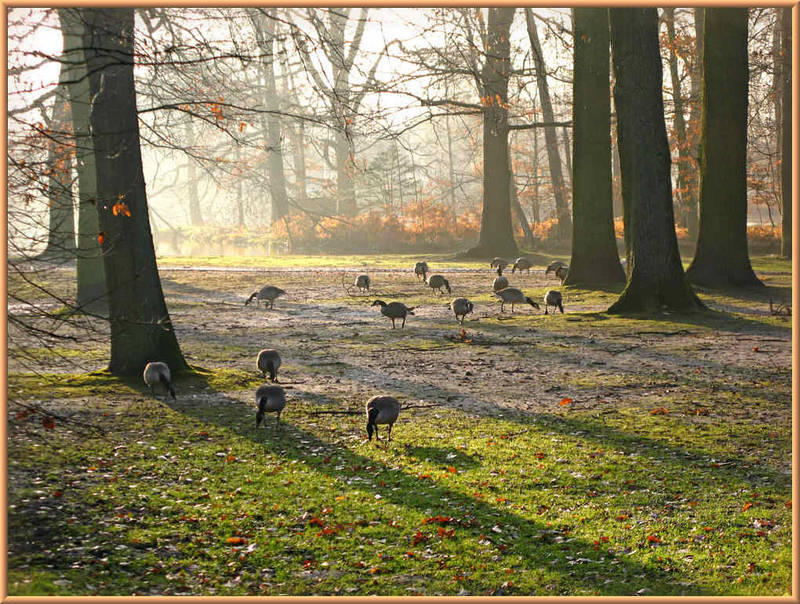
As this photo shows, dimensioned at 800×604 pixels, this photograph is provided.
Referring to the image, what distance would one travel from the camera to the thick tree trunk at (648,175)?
17.7 m

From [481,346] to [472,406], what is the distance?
14.6ft

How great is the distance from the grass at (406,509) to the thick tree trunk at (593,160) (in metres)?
13.1

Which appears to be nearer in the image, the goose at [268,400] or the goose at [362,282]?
the goose at [268,400]

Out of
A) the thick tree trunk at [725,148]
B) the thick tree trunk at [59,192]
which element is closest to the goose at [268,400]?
the thick tree trunk at [59,192]

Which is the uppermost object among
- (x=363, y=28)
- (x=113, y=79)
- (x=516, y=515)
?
(x=363, y=28)

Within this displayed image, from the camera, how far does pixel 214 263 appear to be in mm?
40219

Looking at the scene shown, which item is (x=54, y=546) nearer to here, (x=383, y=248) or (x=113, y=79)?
(x=113, y=79)

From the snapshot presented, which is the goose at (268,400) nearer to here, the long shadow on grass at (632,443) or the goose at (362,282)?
the long shadow on grass at (632,443)

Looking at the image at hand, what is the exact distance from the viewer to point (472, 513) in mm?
7285

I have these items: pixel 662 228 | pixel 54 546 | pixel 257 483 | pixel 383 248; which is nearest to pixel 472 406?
pixel 257 483

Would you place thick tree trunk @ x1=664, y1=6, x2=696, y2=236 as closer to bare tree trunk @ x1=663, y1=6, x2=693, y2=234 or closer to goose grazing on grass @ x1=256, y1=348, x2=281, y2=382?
bare tree trunk @ x1=663, y1=6, x2=693, y2=234

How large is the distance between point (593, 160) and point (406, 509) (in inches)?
688

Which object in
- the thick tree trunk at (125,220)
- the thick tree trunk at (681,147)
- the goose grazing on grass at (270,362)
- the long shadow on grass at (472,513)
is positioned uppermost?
the thick tree trunk at (681,147)

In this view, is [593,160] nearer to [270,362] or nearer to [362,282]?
[362,282]
